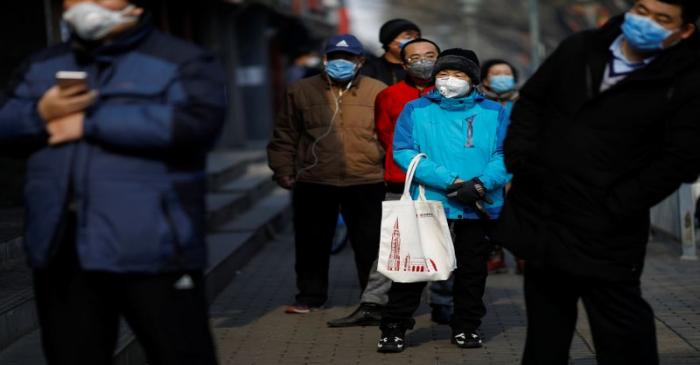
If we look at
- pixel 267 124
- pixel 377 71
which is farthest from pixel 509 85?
pixel 267 124

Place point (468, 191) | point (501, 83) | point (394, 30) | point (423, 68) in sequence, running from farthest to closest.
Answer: point (501, 83)
point (394, 30)
point (423, 68)
point (468, 191)

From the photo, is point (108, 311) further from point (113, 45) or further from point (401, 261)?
point (401, 261)

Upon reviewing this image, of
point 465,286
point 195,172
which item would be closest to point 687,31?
point 195,172

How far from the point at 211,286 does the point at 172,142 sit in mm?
6143

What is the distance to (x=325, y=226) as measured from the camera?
9641mm

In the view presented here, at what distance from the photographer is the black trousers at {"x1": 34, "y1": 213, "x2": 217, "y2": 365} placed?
447 centimetres

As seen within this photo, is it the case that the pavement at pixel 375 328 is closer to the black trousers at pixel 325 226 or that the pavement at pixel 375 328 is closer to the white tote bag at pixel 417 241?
the black trousers at pixel 325 226

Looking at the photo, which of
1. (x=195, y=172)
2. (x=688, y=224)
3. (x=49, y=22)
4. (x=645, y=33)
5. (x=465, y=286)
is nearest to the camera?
(x=195, y=172)

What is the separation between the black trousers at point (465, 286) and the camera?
7.93 meters

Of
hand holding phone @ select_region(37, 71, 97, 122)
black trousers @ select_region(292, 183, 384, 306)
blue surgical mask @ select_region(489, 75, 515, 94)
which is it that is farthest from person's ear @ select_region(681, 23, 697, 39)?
blue surgical mask @ select_region(489, 75, 515, 94)

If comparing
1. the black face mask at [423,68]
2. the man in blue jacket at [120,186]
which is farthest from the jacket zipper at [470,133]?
the man in blue jacket at [120,186]

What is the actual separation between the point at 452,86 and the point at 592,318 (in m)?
2.83

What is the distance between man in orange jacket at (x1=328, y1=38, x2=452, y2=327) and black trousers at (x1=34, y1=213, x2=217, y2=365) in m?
4.23

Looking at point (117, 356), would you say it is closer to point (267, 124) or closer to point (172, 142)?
point (172, 142)
